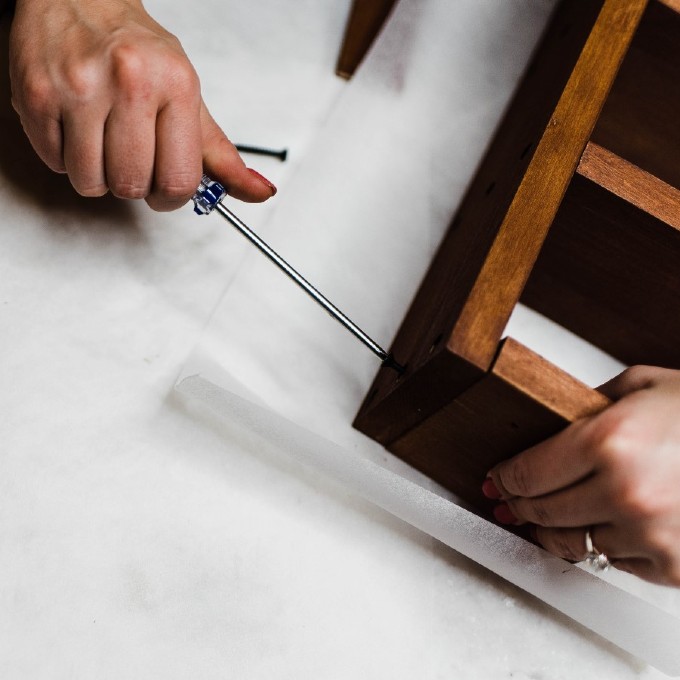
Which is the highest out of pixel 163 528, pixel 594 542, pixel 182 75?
pixel 182 75

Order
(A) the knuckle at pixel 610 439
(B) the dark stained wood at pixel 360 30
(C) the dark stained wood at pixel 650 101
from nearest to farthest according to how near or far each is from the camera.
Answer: (A) the knuckle at pixel 610 439, (C) the dark stained wood at pixel 650 101, (B) the dark stained wood at pixel 360 30

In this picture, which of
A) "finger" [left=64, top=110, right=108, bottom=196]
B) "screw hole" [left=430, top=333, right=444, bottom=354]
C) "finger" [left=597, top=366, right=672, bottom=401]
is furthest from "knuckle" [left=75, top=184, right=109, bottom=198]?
"finger" [left=597, top=366, right=672, bottom=401]

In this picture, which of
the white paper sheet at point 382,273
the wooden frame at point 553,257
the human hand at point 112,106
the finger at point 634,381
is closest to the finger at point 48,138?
the human hand at point 112,106

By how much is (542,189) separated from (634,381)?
116mm

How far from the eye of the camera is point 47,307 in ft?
1.48

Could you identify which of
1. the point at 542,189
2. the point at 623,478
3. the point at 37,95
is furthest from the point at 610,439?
the point at 37,95

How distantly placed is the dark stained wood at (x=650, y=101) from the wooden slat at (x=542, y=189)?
0.12ft

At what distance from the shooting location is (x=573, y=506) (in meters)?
0.36

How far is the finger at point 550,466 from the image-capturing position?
1.13ft

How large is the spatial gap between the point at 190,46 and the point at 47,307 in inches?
10.1

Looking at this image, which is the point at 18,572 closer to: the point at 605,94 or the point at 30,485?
the point at 30,485

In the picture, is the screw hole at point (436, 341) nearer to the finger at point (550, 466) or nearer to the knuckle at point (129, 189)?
the finger at point (550, 466)

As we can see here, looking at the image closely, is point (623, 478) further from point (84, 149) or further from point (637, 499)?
point (84, 149)

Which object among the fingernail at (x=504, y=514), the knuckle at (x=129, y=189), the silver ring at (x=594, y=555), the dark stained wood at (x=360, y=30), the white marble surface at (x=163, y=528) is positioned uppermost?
the dark stained wood at (x=360, y=30)
